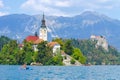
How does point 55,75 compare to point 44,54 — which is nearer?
point 55,75

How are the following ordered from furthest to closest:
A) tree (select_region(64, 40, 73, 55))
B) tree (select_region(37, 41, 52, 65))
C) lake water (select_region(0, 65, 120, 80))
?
tree (select_region(64, 40, 73, 55)) → tree (select_region(37, 41, 52, 65)) → lake water (select_region(0, 65, 120, 80))

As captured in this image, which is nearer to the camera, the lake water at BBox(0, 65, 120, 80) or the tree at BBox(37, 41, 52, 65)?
the lake water at BBox(0, 65, 120, 80)

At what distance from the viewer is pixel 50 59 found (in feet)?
584

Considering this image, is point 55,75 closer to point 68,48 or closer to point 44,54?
point 44,54

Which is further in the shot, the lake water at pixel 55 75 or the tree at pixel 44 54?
the tree at pixel 44 54

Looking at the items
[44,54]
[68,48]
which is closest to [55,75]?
[44,54]

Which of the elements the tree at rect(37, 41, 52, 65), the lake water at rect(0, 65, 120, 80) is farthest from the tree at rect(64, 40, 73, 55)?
the lake water at rect(0, 65, 120, 80)

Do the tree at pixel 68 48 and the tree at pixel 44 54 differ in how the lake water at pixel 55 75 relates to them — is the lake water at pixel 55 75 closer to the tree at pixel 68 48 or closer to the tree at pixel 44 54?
the tree at pixel 44 54

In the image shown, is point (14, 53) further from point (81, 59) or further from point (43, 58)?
point (81, 59)

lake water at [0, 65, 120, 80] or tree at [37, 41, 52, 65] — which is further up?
tree at [37, 41, 52, 65]

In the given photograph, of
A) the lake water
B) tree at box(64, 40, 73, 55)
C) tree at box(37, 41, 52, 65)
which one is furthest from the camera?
tree at box(64, 40, 73, 55)

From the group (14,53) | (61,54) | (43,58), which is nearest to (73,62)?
(61,54)

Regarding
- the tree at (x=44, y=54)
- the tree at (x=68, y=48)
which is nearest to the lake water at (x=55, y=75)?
the tree at (x=44, y=54)

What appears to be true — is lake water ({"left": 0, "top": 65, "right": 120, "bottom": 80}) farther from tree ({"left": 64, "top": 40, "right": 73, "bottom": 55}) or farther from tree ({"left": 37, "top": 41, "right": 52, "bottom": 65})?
tree ({"left": 64, "top": 40, "right": 73, "bottom": 55})
